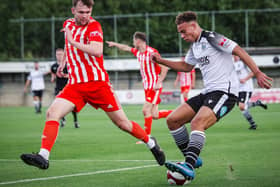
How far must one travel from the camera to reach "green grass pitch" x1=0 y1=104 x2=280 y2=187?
25.2ft

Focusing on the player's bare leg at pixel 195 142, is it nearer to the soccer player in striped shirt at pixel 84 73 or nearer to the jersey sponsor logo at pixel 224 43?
the jersey sponsor logo at pixel 224 43

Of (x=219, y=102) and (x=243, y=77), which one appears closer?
(x=219, y=102)

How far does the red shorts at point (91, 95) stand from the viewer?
314 inches

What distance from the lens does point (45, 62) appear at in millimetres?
43094

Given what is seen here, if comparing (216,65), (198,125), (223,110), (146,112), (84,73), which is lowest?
(146,112)

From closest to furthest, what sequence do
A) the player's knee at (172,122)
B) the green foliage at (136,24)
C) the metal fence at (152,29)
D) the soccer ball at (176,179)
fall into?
the soccer ball at (176,179)
the player's knee at (172,122)
the metal fence at (152,29)
the green foliage at (136,24)

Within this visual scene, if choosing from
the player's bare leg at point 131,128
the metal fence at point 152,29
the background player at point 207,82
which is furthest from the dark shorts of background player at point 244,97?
the metal fence at point 152,29

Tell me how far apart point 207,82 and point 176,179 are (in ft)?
4.74

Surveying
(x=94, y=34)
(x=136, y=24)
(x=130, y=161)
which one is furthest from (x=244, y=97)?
(x=136, y=24)

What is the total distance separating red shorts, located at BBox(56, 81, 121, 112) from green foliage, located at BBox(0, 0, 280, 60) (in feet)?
103

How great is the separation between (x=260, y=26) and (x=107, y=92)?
103 ft

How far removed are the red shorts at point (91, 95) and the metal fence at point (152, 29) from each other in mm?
31234

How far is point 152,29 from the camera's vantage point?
139 ft

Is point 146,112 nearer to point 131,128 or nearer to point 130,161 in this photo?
point 130,161
